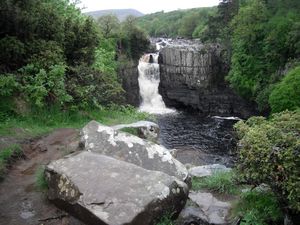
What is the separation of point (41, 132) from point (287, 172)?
7230mm

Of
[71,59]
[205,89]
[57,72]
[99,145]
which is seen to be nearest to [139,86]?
[205,89]

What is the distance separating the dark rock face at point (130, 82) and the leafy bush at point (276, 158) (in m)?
37.4

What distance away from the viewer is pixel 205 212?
29.9 feet

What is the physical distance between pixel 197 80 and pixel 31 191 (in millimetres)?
39867

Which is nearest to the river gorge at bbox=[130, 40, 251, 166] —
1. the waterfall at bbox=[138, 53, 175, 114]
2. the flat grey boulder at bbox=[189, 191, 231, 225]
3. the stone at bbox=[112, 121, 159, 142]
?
the waterfall at bbox=[138, 53, 175, 114]

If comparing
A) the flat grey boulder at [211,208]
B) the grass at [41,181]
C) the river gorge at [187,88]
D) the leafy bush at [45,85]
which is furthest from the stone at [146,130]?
the river gorge at [187,88]

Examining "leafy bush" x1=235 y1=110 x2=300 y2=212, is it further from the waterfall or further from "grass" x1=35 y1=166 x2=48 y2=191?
the waterfall

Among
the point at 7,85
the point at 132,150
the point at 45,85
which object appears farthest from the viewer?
the point at 45,85

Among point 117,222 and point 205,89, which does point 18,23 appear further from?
point 205,89

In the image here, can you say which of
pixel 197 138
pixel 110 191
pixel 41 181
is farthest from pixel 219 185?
pixel 197 138

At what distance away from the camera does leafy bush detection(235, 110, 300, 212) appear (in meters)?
7.36

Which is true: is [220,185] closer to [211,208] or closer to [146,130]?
[211,208]

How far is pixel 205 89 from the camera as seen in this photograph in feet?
155

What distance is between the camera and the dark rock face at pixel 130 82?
45938 millimetres
